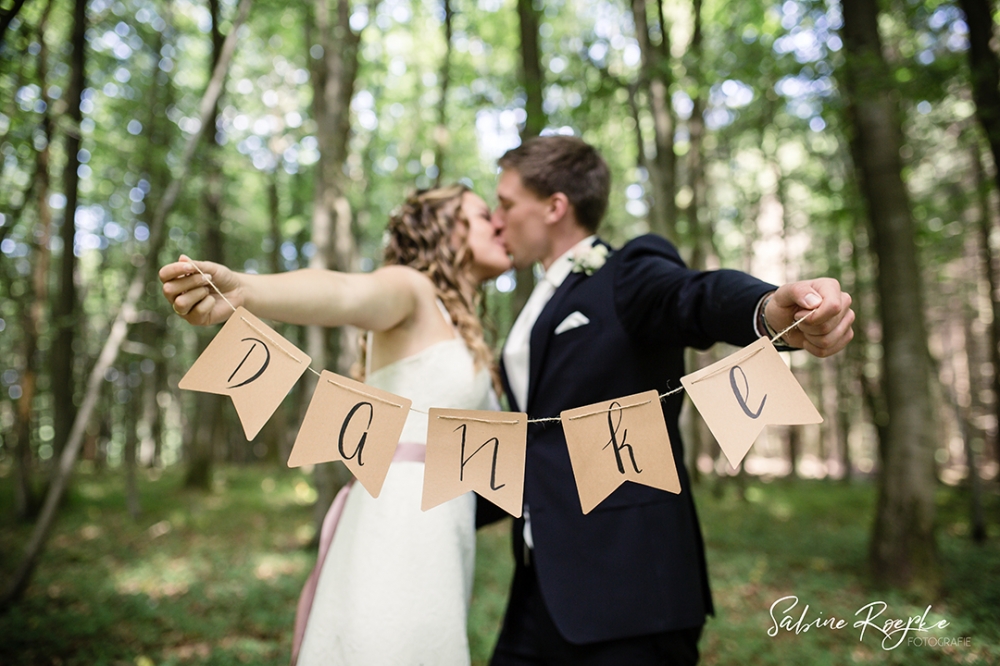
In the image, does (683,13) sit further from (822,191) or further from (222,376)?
(222,376)

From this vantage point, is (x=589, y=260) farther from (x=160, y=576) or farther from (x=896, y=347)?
(x=160, y=576)

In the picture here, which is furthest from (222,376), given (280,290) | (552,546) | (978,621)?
(978,621)

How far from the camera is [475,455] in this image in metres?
1.43

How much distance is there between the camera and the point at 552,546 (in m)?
1.70

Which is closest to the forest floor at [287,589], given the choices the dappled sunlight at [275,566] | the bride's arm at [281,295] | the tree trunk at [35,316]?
the dappled sunlight at [275,566]

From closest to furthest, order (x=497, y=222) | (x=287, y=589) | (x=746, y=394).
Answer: (x=746, y=394) → (x=497, y=222) → (x=287, y=589)

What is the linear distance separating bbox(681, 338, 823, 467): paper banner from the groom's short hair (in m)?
1.01

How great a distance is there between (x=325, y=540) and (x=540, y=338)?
1.04 meters

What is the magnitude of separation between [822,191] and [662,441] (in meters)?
7.82

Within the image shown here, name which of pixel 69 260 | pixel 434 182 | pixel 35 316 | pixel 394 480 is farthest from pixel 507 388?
pixel 35 316

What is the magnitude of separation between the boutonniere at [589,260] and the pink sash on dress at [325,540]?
0.80 m

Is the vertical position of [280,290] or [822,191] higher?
[822,191]

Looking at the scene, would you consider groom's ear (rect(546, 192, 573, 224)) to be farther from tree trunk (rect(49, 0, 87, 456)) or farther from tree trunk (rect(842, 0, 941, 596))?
tree trunk (rect(49, 0, 87, 456))

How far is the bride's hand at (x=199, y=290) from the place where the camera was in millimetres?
1290
